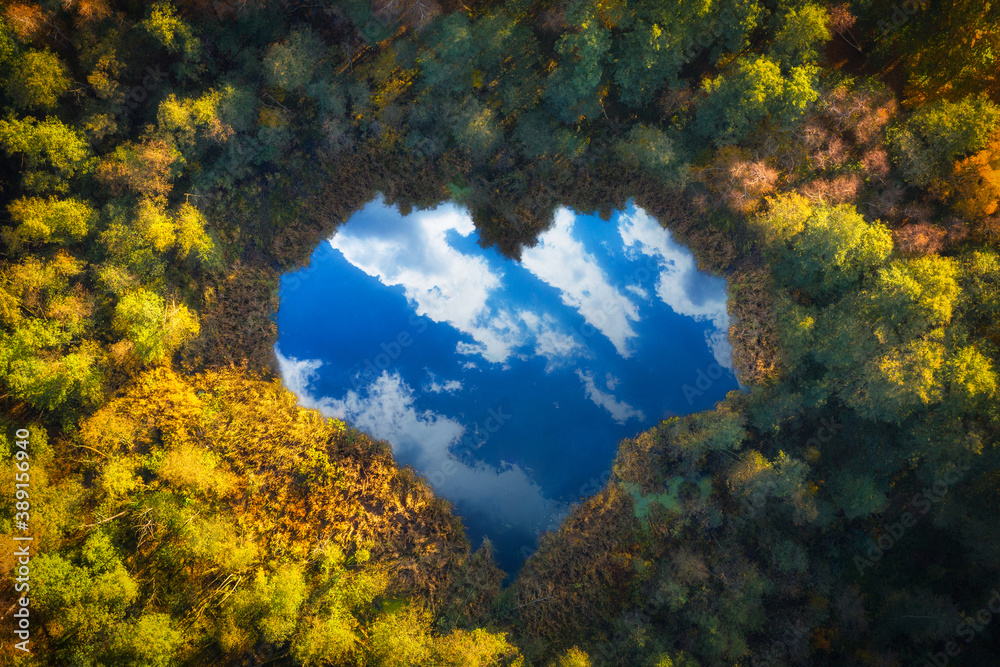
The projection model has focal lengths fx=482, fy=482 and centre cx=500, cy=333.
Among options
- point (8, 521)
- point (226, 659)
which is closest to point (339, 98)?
point (8, 521)

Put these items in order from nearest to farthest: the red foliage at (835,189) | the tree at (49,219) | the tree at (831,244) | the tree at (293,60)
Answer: the tree at (49,219), the tree at (831,244), the tree at (293,60), the red foliage at (835,189)

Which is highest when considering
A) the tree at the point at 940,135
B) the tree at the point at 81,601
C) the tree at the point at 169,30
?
the tree at the point at 940,135

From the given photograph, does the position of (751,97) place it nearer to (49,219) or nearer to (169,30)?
(169,30)

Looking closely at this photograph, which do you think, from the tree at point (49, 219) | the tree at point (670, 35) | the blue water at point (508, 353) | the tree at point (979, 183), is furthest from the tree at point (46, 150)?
the tree at point (979, 183)

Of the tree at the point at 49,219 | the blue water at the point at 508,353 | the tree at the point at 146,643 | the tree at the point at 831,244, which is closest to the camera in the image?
the tree at the point at 146,643

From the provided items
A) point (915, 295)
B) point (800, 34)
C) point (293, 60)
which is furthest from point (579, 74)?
point (915, 295)

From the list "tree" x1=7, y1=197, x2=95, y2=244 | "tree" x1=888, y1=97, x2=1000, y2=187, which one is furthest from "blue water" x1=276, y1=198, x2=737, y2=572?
"tree" x1=888, y1=97, x2=1000, y2=187

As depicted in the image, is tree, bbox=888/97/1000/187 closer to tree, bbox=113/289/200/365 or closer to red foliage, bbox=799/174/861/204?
red foliage, bbox=799/174/861/204

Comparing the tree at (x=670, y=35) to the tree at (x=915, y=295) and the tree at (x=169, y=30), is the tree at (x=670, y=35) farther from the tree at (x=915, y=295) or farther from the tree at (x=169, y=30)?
the tree at (x=169, y=30)
